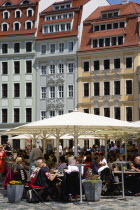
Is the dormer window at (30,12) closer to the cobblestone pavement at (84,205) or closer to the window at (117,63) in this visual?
the window at (117,63)

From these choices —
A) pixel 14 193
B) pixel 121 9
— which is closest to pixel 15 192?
pixel 14 193

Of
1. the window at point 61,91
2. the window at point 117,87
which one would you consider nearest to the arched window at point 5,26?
the window at point 61,91

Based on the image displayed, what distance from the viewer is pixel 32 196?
14.2 metres

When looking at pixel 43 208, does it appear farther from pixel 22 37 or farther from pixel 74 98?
pixel 22 37

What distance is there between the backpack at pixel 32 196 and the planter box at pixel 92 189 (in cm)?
146

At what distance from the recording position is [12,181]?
14500 millimetres

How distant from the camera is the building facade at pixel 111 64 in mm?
50450

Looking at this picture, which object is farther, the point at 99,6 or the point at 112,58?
the point at 99,6

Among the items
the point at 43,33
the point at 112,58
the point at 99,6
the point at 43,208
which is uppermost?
the point at 99,6

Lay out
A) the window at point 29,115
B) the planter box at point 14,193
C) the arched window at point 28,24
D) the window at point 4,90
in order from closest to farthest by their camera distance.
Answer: the planter box at point 14,193 < the window at point 29,115 < the window at point 4,90 < the arched window at point 28,24

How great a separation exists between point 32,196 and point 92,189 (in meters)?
1.78

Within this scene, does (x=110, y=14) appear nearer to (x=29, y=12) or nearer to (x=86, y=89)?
(x=86, y=89)

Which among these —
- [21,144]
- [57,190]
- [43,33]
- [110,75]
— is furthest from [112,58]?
[57,190]

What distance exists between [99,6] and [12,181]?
155 feet
